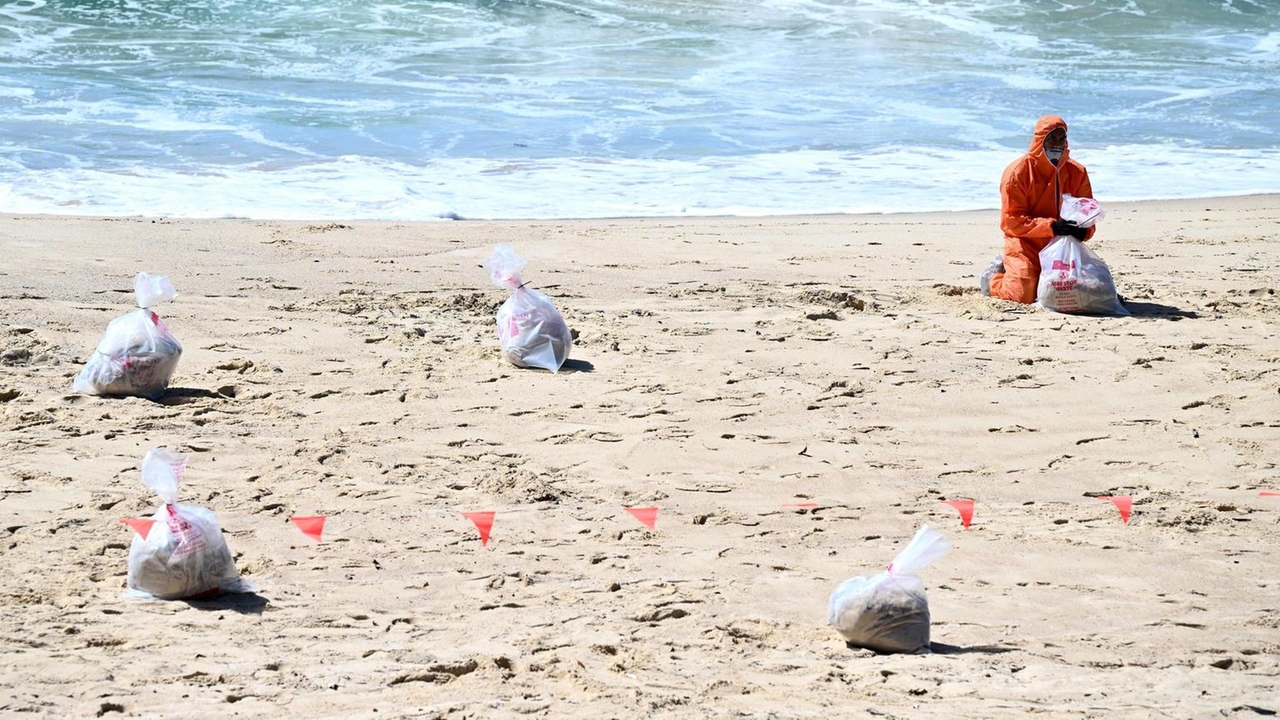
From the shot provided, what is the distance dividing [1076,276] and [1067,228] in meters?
0.31

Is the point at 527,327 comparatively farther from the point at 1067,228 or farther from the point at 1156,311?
the point at 1156,311

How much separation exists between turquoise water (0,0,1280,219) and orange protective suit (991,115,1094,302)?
3311 mm

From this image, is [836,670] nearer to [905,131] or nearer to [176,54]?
[905,131]

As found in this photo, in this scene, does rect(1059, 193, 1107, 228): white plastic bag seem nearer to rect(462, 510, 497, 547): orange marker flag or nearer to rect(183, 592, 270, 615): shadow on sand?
Answer: rect(462, 510, 497, 547): orange marker flag

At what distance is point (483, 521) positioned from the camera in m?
3.86

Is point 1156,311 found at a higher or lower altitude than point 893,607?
lower

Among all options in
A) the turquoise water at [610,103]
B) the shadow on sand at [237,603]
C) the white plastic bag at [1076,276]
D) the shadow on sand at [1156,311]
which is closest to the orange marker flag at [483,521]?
the shadow on sand at [237,603]

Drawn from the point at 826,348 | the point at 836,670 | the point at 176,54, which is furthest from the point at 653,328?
the point at 176,54

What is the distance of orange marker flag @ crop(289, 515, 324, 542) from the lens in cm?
374

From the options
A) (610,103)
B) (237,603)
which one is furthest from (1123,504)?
(610,103)

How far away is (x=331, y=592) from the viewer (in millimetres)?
3340

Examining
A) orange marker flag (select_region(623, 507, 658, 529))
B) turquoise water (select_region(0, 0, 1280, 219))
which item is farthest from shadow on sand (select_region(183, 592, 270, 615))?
turquoise water (select_region(0, 0, 1280, 219))

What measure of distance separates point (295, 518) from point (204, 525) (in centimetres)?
61

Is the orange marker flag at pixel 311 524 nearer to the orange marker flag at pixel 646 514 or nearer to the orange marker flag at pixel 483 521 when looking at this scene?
the orange marker flag at pixel 483 521
